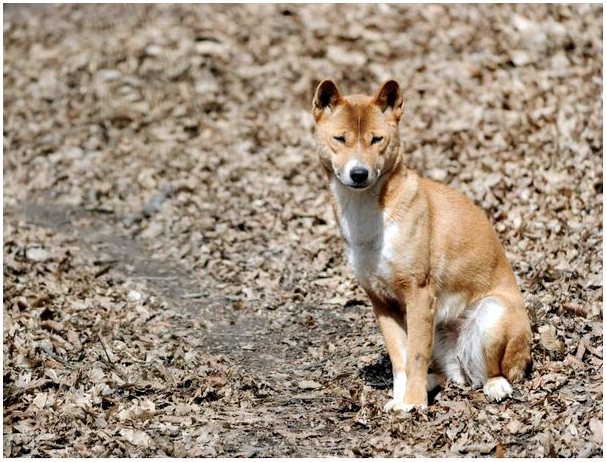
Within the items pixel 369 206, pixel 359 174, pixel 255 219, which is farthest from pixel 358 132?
pixel 255 219

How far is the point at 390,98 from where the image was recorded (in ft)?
20.9

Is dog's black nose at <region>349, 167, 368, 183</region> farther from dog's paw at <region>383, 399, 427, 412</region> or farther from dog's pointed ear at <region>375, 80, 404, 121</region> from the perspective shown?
dog's paw at <region>383, 399, 427, 412</region>

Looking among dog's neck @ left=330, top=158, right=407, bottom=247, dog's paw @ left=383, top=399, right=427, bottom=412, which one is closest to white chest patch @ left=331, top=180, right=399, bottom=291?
dog's neck @ left=330, top=158, right=407, bottom=247

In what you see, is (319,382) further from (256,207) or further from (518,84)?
(518,84)

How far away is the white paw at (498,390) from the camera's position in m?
6.41

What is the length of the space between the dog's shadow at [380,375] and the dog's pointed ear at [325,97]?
81.0 inches

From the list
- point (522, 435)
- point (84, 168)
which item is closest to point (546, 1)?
point (84, 168)

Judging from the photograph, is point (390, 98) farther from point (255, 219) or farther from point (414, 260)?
point (255, 219)

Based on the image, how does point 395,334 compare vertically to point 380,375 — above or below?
above

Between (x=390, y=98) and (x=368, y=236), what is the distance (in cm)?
95

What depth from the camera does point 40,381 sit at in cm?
698

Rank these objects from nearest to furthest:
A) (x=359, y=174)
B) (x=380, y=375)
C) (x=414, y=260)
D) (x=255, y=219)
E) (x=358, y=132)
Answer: (x=359, y=174) < (x=358, y=132) < (x=414, y=260) < (x=380, y=375) < (x=255, y=219)

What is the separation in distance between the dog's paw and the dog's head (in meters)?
1.53

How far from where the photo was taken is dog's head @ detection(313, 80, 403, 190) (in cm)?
614
